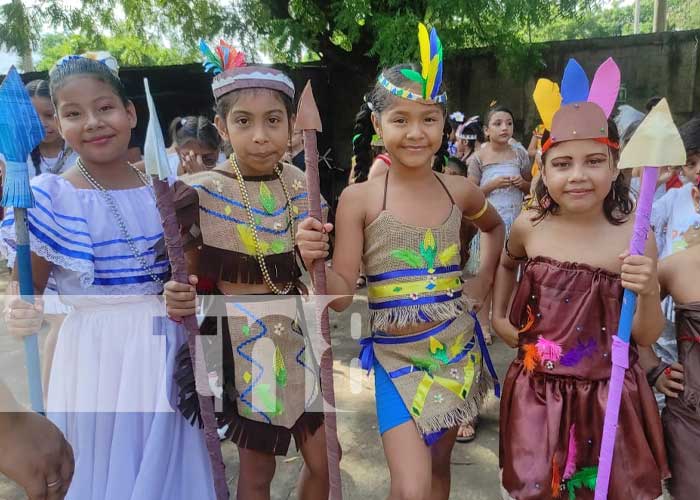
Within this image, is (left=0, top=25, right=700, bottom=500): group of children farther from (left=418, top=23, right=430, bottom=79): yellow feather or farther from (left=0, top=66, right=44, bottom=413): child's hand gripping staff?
(left=0, top=66, right=44, bottom=413): child's hand gripping staff

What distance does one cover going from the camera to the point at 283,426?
72.3 inches

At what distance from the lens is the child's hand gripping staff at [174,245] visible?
4.44ft

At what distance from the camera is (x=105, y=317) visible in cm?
173

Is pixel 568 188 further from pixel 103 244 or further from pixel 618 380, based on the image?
pixel 103 244

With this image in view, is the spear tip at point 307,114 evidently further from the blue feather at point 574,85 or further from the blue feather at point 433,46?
the blue feather at point 574,85

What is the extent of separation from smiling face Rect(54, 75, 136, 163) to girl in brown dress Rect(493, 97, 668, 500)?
1439 mm

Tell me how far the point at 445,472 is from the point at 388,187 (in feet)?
3.53

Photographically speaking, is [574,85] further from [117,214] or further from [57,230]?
[57,230]

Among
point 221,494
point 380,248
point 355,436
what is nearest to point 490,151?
point 355,436

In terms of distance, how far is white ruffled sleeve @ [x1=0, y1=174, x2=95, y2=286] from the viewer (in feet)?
5.26

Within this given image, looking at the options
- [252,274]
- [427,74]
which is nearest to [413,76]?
[427,74]

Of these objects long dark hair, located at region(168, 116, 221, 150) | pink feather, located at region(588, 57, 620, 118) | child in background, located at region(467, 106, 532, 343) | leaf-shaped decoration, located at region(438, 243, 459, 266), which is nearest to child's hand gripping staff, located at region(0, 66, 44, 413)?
leaf-shaped decoration, located at region(438, 243, 459, 266)

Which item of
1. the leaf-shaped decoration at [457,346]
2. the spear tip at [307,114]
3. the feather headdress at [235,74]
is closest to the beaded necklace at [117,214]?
the feather headdress at [235,74]

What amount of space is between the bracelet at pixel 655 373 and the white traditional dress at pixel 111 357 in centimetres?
159
